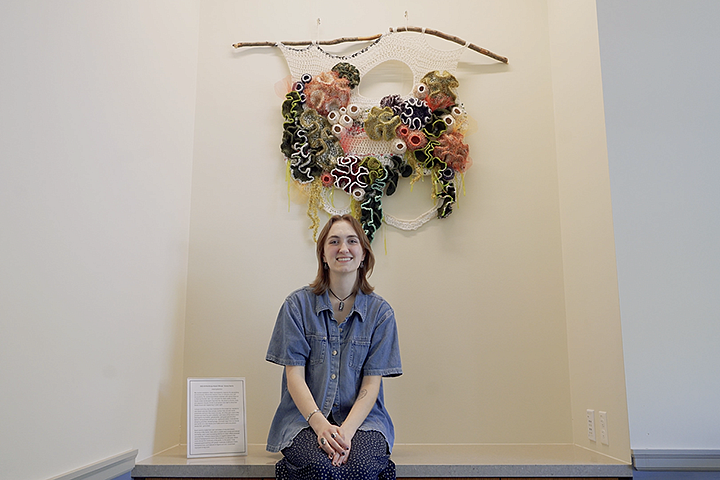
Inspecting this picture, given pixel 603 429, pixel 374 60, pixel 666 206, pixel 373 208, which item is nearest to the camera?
pixel 666 206

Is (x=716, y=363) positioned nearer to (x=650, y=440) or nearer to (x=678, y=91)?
(x=650, y=440)

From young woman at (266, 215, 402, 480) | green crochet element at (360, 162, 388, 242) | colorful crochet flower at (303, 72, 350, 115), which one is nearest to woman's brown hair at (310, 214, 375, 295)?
young woman at (266, 215, 402, 480)

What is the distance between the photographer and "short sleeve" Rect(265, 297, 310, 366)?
2031 millimetres

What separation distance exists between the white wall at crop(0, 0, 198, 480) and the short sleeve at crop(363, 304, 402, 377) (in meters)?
0.82

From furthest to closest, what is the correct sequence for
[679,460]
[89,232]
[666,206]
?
[666,206], [679,460], [89,232]

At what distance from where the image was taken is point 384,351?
6.82 ft

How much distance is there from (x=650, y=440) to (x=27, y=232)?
195 cm

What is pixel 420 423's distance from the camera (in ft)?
8.05

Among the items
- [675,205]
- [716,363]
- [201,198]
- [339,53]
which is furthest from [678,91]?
[201,198]

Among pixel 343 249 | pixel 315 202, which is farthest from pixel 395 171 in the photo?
pixel 343 249

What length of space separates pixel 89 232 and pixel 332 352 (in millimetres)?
877

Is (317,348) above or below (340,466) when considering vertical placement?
above

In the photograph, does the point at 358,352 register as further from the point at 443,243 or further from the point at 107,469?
the point at 107,469

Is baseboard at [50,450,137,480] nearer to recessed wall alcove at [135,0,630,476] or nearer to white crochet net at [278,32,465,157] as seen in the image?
recessed wall alcove at [135,0,630,476]
